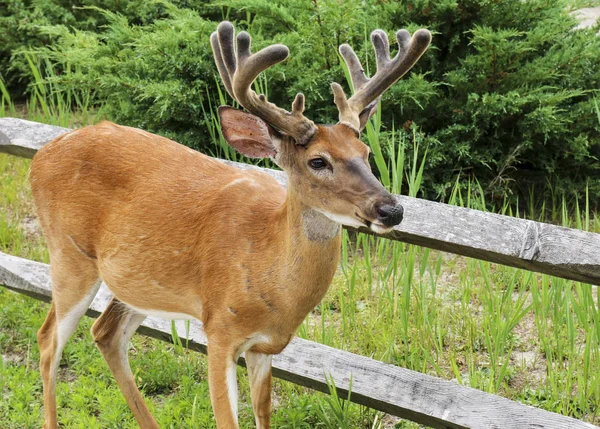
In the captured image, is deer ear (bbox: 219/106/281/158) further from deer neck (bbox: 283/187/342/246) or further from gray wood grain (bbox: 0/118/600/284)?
gray wood grain (bbox: 0/118/600/284)

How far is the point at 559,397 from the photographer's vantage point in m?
3.90

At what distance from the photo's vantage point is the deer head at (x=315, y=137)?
Result: 279cm

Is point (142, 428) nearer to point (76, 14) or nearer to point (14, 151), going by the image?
point (14, 151)

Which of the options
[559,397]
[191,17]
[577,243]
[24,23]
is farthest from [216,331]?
[24,23]

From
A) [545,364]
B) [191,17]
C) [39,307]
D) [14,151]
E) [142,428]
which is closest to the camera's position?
[142,428]

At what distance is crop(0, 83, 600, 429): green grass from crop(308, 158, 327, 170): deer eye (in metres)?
0.96

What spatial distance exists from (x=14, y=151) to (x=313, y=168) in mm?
2325

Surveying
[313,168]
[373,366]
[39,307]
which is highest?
[313,168]

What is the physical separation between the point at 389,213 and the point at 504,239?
2.96 ft

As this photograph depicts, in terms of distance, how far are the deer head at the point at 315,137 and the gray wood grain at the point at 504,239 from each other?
0.70 meters

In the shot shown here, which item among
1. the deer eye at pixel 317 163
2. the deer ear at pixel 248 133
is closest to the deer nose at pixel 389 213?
the deer eye at pixel 317 163

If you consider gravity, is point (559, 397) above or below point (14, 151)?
below

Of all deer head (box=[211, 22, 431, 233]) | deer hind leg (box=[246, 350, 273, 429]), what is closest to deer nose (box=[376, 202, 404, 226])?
deer head (box=[211, 22, 431, 233])

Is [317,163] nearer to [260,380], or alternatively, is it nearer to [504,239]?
[504,239]
